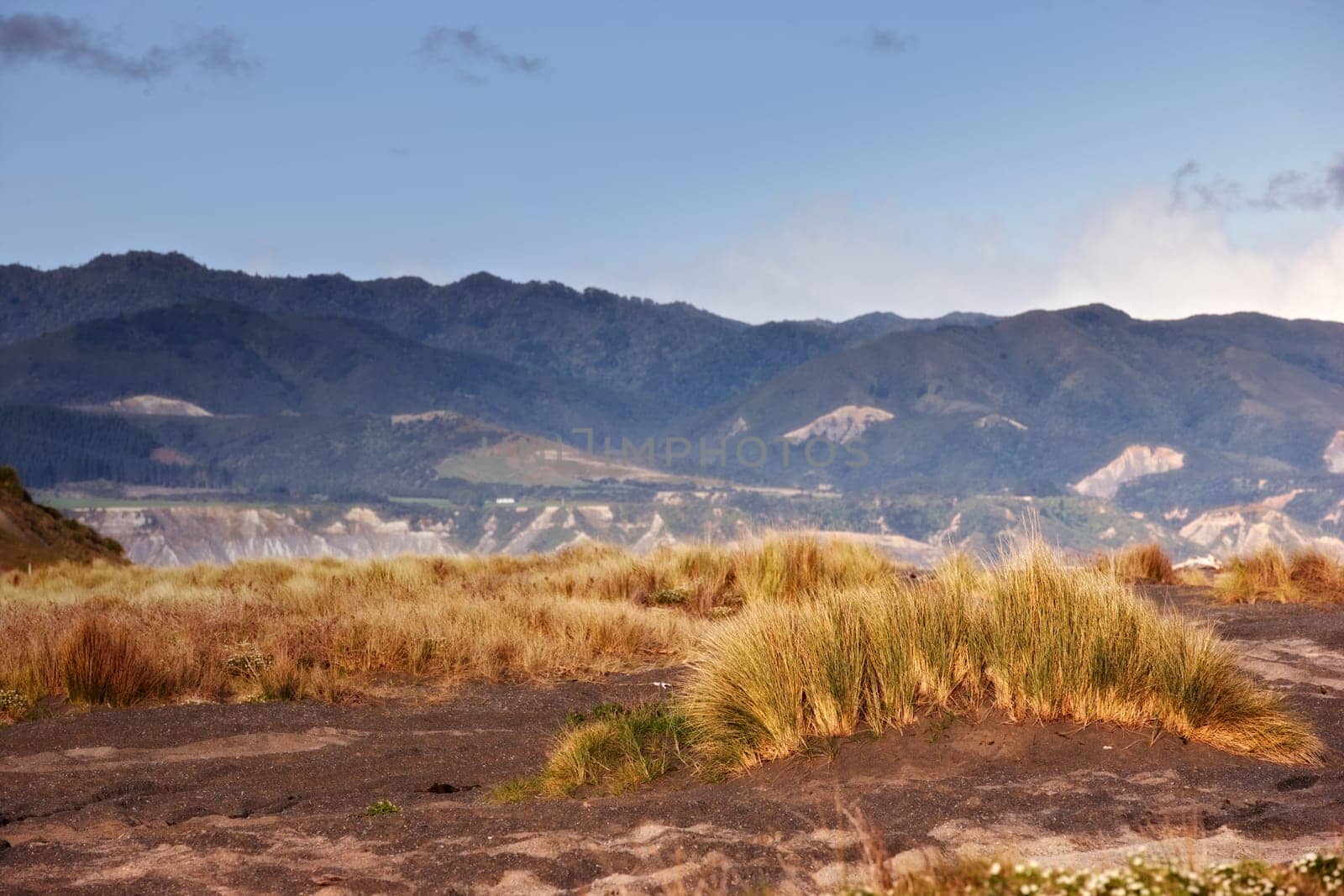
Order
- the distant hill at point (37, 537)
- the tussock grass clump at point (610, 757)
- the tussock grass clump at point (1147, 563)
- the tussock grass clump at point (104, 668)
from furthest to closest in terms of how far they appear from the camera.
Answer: the distant hill at point (37, 537) → the tussock grass clump at point (1147, 563) → the tussock grass clump at point (104, 668) → the tussock grass clump at point (610, 757)

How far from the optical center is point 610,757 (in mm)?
8492

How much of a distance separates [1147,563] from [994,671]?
12.1 meters

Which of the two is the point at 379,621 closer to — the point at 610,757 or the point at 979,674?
the point at 610,757

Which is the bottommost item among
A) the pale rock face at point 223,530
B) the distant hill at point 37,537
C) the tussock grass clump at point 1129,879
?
the pale rock face at point 223,530

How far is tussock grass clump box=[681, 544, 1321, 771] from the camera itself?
7.84m

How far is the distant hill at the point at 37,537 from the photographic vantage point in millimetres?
27844

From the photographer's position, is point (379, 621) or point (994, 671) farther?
point (379, 621)

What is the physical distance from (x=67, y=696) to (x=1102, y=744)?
8.72 m

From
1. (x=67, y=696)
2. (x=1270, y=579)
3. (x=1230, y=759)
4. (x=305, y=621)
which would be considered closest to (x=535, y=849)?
(x=1230, y=759)

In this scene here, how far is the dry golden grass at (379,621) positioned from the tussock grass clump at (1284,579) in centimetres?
457

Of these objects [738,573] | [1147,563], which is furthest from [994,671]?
[1147,563]

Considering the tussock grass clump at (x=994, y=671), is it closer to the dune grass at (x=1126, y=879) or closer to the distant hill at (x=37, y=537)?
the dune grass at (x=1126, y=879)

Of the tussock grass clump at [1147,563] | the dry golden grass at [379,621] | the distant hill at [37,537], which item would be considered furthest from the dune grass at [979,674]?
the distant hill at [37,537]

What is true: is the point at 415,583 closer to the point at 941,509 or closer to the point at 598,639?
the point at 598,639
